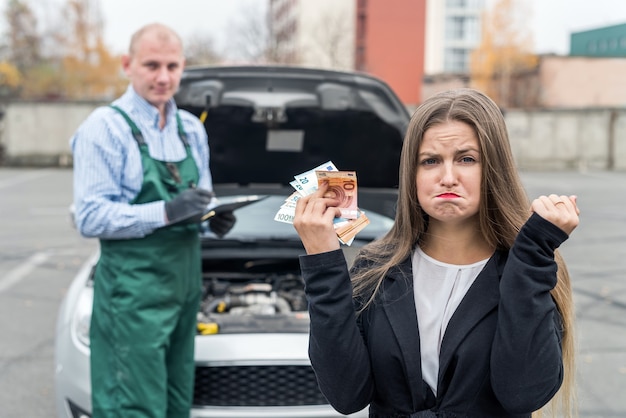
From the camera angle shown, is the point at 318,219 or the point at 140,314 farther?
the point at 140,314

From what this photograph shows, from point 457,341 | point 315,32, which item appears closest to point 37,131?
point 457,341

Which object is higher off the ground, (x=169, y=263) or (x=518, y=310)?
(x=518, y=310)

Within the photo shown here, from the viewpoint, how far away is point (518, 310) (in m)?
1.39

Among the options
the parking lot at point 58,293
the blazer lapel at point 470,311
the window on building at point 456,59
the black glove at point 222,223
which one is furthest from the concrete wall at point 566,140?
the window on building at point 456,59

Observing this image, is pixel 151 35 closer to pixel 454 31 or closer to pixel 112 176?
pixel 112 176

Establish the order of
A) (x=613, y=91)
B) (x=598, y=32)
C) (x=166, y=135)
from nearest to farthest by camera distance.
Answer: (x=166, y=135), (x=613, y=91), (x=598, y=32)

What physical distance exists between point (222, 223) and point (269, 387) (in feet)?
2.70

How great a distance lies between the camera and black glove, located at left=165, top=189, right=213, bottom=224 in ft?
9.04

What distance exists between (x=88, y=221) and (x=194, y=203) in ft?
Answer: 1.37

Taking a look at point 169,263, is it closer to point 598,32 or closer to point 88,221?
point 88,221

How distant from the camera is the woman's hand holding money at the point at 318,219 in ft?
4.66

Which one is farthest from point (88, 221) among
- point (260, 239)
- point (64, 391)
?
point (260, 239)

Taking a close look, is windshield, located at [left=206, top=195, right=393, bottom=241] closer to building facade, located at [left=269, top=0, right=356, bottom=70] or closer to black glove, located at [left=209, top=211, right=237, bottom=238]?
black glove, located at [left=209, top=211, right=237, bottom=238]

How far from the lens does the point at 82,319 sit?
3.29m
